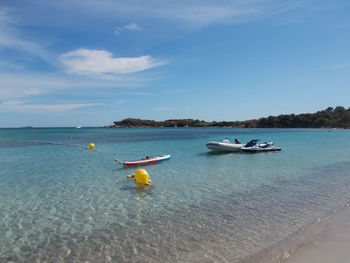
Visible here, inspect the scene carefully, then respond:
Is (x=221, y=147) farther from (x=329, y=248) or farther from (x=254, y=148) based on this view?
(x=329, y=248)

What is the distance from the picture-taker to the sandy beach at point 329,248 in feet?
16.8

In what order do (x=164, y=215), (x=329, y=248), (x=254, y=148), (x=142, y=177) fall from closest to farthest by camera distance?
1. (x=329, y=248)
2. (x=164, y=215)
3. (x=142, y=177)
4. (x=254, y=148)

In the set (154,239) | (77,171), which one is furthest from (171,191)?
(77,171)

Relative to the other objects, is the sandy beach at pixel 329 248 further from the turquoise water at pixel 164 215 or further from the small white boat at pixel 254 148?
the small white boat at pixel 254 148

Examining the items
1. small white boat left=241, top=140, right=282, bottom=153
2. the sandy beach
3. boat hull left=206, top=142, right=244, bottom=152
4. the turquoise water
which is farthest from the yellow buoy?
small white boat left=241, top=140, right=282, bottom=153

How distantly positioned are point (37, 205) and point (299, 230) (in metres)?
8.88

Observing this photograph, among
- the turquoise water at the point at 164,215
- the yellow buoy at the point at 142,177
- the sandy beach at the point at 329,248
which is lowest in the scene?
the turquoise water at the point at 164,215

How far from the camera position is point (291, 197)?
986cm

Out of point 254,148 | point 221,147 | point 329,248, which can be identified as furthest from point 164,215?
point 254,148

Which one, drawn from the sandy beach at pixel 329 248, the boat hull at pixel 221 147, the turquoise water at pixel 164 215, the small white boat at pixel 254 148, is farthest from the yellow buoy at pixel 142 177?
the small white boat at pixel 254 148

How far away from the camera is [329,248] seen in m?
5.59

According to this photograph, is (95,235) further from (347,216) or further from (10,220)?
(347,216)

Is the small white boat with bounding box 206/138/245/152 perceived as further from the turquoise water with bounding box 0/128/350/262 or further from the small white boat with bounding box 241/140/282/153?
the turquoise water with bounding box 0/128/350/262

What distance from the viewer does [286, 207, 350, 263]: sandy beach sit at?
5.13 metres
